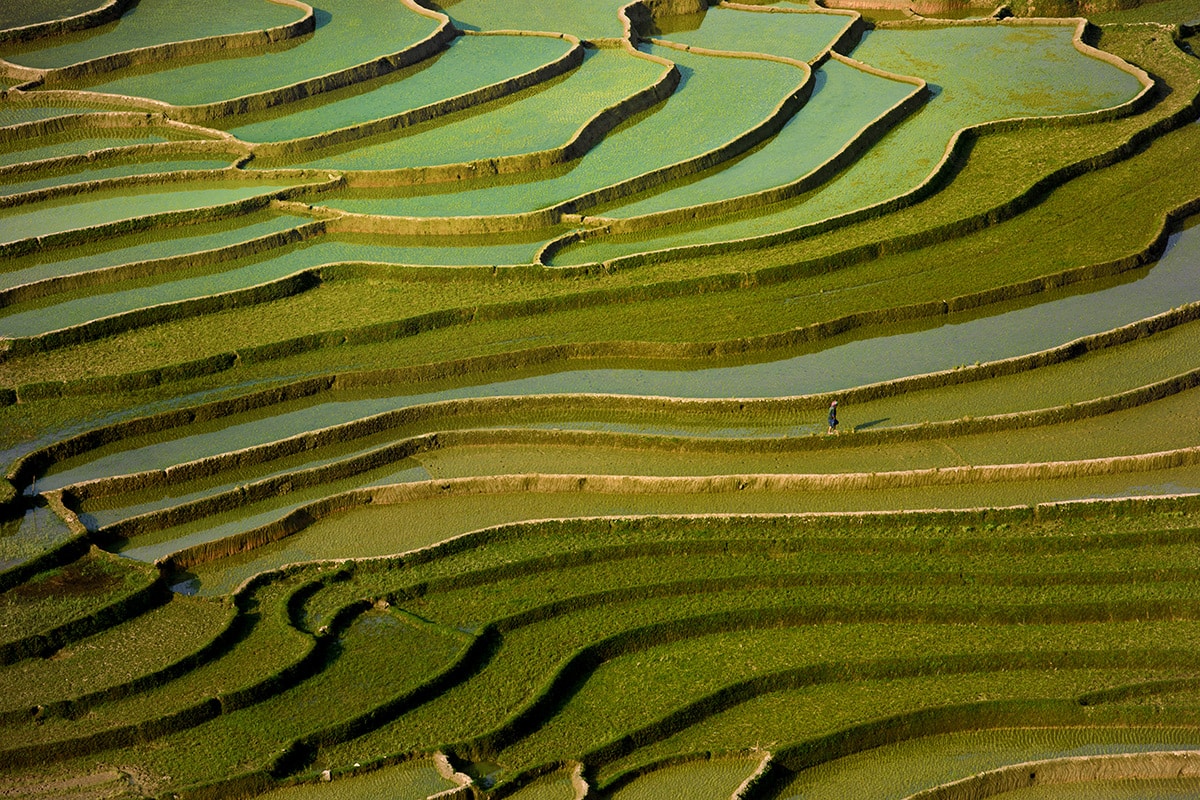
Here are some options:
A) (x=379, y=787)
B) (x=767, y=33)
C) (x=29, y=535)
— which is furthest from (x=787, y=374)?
(x=767, y=33)

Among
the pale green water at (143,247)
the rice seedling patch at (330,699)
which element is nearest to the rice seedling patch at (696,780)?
the rice seedling patch at (330,699)

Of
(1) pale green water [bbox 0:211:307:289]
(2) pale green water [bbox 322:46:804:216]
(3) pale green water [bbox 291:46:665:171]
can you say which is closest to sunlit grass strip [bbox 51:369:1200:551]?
(1) pale green water [bbox 0:211:307:289]

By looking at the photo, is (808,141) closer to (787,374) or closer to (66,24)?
(787,374)

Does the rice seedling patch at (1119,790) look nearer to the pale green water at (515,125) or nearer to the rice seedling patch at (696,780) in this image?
the rice seedling patch at (696,780)

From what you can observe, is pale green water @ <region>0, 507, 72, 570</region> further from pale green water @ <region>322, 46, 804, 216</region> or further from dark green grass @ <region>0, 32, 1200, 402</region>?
pale green water @ <region>322, 46, 804, 216</region>

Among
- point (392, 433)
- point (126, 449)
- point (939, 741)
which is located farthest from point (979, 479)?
point (126, 449)

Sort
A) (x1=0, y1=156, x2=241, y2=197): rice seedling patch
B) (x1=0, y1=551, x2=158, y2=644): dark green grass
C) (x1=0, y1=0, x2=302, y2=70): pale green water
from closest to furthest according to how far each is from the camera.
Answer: (x1=0, y1=551, x2=158, y2=644): dark green grass
(x1=0, y1=156, x2=241, y2=197): rice seedling patch
(x1=0, y1=0, x2=302, y2=70): pale green water
